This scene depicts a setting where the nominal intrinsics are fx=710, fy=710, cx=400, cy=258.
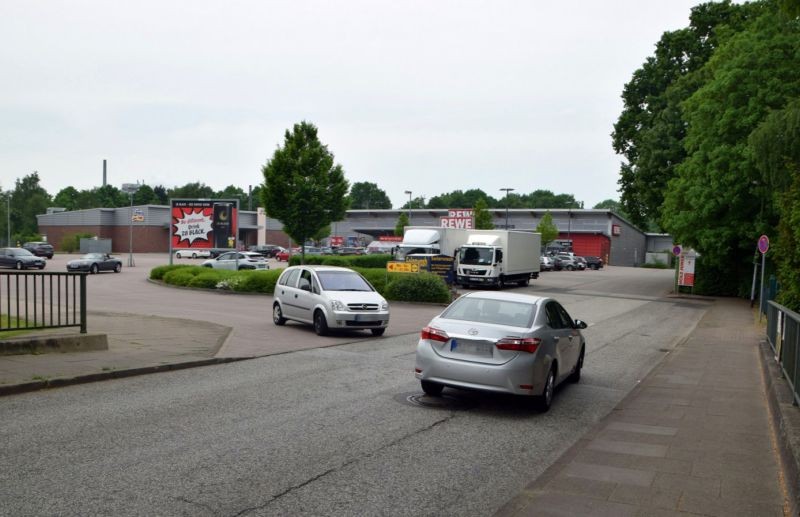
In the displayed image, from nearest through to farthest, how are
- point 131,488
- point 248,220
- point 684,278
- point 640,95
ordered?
point 131,488 → point 684,278 → point 640,95 → point 248,220

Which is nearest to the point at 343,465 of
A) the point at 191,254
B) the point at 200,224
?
the point at 200,224

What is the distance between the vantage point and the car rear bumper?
8.80 m

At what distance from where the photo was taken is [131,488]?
5.63 m

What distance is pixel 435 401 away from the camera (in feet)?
31.8

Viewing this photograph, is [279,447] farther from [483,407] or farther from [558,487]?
[483,407]

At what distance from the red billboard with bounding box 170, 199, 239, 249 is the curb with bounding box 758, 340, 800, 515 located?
31271 mm

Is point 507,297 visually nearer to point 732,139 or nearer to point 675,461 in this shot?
point 675,461

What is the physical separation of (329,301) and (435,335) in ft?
25.4

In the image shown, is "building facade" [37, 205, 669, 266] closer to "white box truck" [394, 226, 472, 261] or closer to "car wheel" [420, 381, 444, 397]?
"white box truck" [394, 226, 472, 261]

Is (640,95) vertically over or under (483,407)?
over

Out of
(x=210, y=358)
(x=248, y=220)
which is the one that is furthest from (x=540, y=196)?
(x=210, y=358)

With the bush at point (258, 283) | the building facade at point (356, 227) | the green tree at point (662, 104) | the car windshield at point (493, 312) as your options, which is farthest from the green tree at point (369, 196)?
A: the car windshield at point (493, 312)

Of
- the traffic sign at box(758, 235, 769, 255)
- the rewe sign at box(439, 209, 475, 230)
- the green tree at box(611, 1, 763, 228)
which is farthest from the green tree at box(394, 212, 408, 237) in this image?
the traffic sign at box(758, 235, 769, 255)

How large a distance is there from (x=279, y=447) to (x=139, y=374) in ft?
16.2
